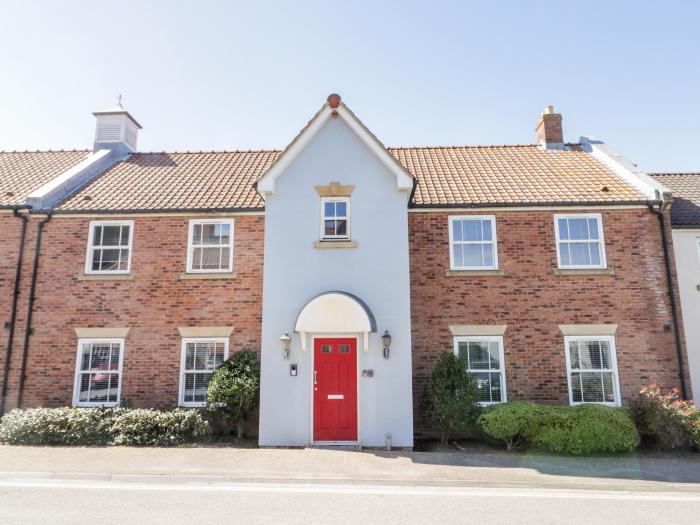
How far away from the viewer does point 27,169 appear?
1614 centimetres

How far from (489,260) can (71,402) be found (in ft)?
38.7

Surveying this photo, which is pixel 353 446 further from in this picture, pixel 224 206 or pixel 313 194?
pixel 224 206

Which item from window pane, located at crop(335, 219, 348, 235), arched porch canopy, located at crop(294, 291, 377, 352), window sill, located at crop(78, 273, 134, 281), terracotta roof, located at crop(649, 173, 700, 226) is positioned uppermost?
terracotta roof, located at crop(649, 173, 700, 226)

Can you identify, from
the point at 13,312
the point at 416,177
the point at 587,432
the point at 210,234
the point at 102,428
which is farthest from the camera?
the point at 416,177

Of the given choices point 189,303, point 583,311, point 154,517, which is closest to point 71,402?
point 189,303

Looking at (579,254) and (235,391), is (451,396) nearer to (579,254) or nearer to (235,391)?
(235,391)

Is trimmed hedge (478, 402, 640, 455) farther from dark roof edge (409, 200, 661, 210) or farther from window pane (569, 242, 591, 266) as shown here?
dark roof edge (409, 200, 661, 210)

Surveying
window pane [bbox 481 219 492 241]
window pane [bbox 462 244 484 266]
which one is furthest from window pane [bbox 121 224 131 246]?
window pane [bbox 481 219 492 241]

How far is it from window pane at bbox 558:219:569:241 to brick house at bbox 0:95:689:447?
34mm

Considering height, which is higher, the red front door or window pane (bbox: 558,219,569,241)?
window pane (bbox: 558,219,569,241)

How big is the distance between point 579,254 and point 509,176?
327 cm

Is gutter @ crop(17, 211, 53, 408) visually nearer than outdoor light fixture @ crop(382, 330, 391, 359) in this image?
No

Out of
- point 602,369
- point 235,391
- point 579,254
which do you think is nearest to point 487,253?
point 579,254

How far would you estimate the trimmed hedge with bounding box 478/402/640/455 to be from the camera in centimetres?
1030
